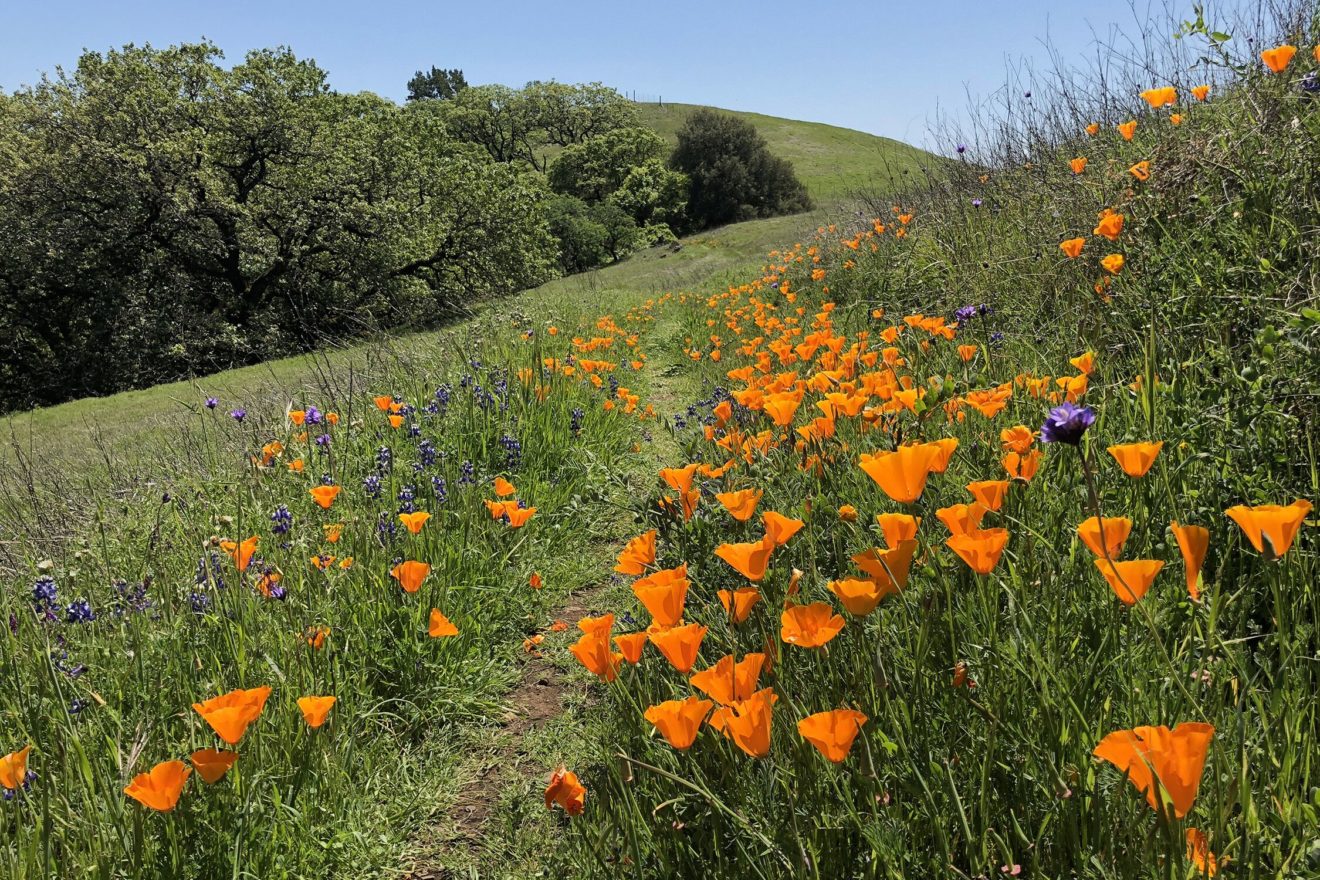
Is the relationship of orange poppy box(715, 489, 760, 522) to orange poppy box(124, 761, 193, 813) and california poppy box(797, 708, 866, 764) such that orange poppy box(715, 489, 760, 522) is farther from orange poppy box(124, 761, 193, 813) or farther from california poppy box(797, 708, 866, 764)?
orange poppy box(124, 761, 193, 813)

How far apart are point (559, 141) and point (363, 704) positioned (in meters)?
56.5

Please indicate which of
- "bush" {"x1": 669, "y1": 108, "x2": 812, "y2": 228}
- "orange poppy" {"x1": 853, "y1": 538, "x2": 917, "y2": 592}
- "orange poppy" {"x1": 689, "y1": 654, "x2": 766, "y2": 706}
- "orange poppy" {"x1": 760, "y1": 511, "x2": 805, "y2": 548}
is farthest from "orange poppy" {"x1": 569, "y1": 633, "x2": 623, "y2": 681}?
"bush" {"x1": 669, "y1": 108, "x2": 812, "y2": 228}

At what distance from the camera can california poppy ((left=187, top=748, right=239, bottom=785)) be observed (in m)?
1.25

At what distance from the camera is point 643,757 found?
5.59ft

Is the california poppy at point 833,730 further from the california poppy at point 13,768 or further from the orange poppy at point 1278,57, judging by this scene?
the orange poppy at point 1278,57

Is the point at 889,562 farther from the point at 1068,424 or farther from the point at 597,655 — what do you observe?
the point at 597,655

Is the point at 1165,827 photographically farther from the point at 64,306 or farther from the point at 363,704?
the point at 64,306

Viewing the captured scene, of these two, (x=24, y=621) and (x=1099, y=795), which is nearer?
(x=1099, y=795)

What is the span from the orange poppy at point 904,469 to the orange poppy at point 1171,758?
493mm

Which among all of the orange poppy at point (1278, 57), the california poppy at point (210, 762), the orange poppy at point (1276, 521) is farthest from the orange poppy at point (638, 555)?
the orange poppy at point (1278, 57)

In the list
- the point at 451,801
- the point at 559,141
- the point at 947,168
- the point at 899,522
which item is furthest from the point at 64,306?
the point at 559,141

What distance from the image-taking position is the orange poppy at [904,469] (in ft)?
3.96

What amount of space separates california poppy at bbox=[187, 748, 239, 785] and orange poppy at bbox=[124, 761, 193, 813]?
0.08 ft

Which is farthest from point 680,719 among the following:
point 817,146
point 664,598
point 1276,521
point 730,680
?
point 817,146
